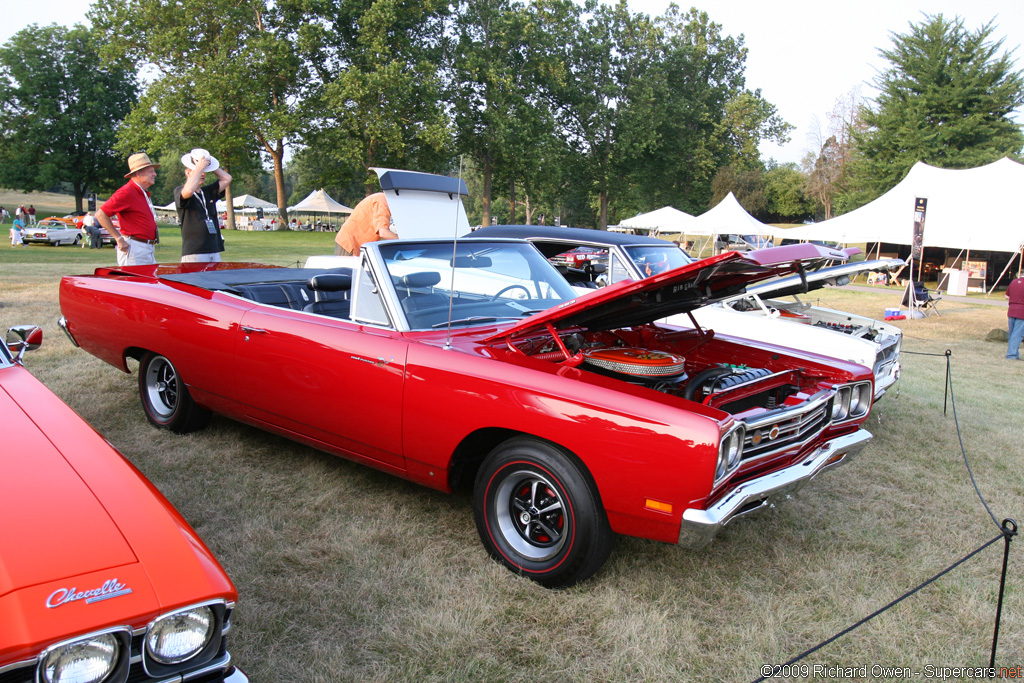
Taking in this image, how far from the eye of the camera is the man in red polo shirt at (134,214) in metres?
5.83

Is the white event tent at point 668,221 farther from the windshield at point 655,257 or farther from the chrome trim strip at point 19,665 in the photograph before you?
the chrome trim strip at point 19,665

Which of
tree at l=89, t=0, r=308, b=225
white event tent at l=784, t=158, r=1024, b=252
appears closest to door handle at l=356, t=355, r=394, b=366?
white event tent at l=784, t=158, r=1024, b=252

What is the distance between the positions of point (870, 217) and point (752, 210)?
35228 mm

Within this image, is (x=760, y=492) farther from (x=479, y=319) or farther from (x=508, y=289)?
(x=508, y=289)

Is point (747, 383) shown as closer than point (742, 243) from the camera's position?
Yes

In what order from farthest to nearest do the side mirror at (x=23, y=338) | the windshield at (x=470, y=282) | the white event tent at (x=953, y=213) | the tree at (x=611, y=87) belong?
1. the tree at (x=611, y=87)
2. the white event tent at (x=953, y=213)
3. the windshield at (x=470, y=282)
4. the side mirror at (x=23, y=338)

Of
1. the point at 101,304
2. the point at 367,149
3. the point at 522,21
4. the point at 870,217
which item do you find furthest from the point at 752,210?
the point at 101,304

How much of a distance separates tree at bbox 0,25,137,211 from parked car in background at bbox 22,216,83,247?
74.6 feet

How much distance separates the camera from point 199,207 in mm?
5930

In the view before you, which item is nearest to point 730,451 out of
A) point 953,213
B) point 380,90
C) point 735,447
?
point 735,447

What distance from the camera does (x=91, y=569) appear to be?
1520mm

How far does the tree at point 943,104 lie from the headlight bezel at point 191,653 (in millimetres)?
38361

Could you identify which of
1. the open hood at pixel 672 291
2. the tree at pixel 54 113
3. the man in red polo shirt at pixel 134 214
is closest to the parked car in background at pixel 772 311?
the open hood at pixel 672 291

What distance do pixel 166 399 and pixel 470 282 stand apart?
2.42 metres
